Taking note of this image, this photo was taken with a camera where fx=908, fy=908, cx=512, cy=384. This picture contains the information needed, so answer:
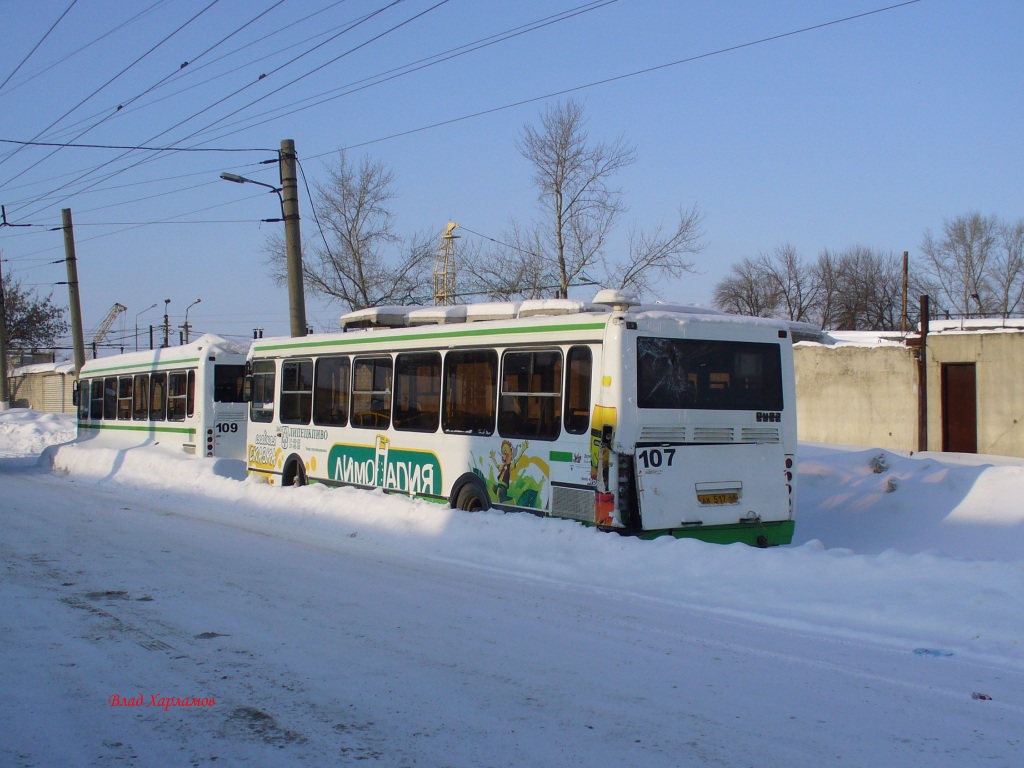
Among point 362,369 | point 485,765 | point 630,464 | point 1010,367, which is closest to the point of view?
point 485,765

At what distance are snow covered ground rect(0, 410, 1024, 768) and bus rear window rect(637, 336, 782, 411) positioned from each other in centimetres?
180

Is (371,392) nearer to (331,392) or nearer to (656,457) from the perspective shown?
(331,392)

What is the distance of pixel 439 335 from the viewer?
12.5m

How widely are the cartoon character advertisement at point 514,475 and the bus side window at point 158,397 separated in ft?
43.3

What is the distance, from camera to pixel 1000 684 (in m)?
5.74

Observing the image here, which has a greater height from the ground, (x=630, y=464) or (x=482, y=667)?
(x=630, y=464)

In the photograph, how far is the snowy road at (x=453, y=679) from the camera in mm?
4680

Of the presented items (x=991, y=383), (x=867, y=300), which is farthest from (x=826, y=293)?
(x=991, y=383)

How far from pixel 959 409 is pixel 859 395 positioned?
3.02 metres

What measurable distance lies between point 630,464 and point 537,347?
195cm

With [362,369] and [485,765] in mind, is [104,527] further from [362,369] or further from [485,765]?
[485,765]

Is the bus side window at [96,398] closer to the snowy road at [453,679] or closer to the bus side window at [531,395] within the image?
the snowy road at [453,679]

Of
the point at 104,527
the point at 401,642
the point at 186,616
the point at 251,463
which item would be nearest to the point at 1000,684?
the point at 401,642

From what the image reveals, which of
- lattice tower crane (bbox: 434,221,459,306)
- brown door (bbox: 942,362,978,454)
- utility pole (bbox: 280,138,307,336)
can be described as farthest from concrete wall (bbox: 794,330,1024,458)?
utility pole (bbox: 280,138,307,336)
